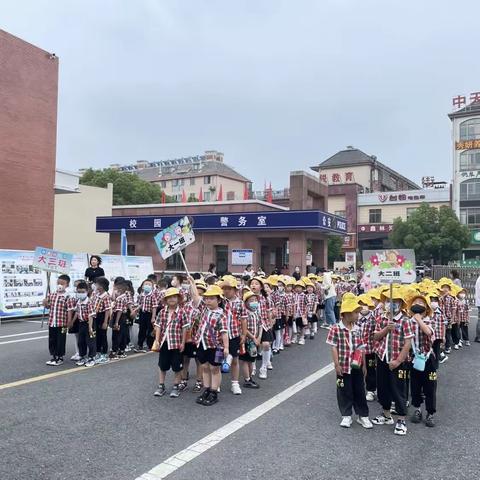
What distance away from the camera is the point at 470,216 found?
52312 millimetres

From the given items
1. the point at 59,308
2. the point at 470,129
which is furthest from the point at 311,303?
the point at 470,129

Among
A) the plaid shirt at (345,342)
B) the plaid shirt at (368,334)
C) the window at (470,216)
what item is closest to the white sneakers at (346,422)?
the plaid shirt at (345,342)

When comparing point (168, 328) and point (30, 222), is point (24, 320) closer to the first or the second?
point (30, 222)

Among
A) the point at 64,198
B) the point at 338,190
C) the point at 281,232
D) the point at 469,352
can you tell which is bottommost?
the point at 469,352

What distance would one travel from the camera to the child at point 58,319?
8.47 meters

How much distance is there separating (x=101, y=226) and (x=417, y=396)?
27219mm

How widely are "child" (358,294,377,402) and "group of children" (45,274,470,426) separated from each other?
14 millimetres

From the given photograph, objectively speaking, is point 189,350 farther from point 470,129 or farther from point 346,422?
point 470,129

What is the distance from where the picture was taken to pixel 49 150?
72.6 ft

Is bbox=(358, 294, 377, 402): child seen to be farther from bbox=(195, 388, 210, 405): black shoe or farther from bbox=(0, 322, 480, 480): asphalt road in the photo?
bbox=(195, 388, 210, 405): black shoe

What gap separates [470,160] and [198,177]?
49921mm

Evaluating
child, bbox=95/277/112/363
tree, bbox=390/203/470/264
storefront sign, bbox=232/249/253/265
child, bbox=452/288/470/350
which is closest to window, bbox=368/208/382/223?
tree, bbox=390/203/470/264

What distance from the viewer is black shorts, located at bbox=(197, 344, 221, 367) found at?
6.42 m

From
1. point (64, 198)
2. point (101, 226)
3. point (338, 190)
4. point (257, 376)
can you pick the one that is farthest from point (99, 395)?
point (338, 190)
